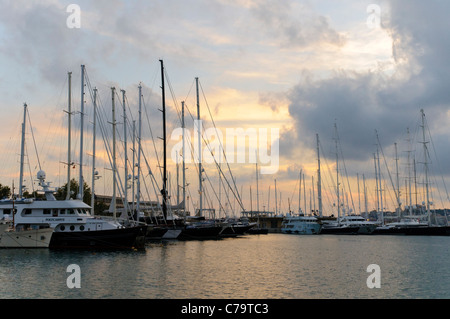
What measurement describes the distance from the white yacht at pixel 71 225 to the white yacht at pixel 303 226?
298 feet

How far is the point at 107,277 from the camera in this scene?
39.2 m

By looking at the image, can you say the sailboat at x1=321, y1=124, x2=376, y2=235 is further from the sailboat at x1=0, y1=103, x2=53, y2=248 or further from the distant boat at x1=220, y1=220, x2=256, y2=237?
the sailboat at x1=0, y1=103, x2=53, y2=248

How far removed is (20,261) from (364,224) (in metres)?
107

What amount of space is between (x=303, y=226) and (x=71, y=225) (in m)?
96.6

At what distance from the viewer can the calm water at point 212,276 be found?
110 ft

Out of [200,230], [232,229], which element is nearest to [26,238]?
[200,230]

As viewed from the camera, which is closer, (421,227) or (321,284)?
(321,284)

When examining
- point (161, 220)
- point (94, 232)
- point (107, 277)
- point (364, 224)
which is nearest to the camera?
point (107, 277)

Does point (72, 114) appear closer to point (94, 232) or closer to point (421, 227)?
point (94, 232)

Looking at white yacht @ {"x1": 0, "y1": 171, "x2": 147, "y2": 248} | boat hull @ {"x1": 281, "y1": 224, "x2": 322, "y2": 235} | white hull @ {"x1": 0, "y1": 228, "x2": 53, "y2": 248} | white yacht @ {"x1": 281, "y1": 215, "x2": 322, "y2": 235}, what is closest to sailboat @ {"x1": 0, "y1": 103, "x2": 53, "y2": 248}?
white hull @ {"x1": 0, "y1": 228, "x2": 53, "y2": 248}

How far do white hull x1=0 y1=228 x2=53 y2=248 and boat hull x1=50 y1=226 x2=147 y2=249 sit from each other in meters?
0.95

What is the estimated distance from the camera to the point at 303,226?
14675cm

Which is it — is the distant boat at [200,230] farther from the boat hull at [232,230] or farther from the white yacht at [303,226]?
the white yacht at [303,226]
